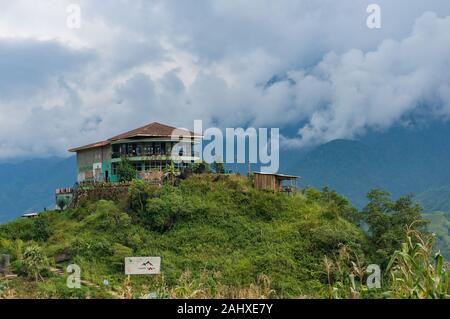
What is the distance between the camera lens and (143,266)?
3278 centimetres

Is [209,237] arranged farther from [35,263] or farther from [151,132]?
[151,132]

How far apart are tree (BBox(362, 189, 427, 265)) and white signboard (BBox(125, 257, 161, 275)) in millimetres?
13329

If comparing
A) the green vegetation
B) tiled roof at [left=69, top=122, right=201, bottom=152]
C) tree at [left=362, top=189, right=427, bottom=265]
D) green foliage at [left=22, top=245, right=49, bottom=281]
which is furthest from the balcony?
tree at [left=362, top=189, right=427, bottom=265]

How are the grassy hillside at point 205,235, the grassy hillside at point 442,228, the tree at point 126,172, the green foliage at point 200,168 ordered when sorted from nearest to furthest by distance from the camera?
the grassy hillside at point 205,235
the green foliage at point 200,168
the tree at point 126,172
the grassy hillside at point 442,228

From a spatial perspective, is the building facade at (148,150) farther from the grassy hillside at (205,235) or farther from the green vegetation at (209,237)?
the grassy hillside at (205,235)

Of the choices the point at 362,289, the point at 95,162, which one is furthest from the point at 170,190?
the point at 362,289

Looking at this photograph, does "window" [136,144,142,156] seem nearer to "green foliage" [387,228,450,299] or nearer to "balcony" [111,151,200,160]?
"balcony" [111,151,200,160]

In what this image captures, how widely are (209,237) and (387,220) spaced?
12.2 m

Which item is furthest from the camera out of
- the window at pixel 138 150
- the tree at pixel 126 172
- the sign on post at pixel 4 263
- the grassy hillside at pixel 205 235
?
the window at pixel 138 150

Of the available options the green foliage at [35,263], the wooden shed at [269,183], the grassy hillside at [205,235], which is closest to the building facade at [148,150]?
Answer: the grassy hillside at [205,235]

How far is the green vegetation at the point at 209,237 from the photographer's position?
106ft

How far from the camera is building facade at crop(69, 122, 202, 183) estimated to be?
46250mm

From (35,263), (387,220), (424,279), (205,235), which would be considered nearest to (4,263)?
(35,263)

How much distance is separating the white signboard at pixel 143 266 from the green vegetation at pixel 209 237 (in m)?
0.44
